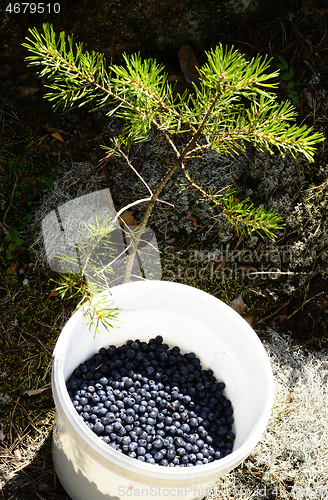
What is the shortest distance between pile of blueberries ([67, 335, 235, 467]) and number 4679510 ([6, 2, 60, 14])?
1.63 m

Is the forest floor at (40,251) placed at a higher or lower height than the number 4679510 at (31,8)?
lower

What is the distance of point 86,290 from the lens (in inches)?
54.7

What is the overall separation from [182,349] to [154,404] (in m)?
0.35

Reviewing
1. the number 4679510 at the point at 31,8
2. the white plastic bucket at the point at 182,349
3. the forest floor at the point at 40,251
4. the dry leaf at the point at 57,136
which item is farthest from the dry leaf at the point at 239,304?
the number 4679510 at the point at 31,8

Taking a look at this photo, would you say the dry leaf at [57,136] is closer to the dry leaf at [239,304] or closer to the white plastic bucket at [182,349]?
the white plastic bucket at [182,349]

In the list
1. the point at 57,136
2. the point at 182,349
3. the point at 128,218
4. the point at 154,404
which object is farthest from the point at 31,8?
the point at 154,404

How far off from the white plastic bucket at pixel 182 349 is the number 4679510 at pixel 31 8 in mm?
1382

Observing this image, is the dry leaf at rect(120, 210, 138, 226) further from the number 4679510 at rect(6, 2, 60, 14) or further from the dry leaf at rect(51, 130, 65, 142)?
the number 4679510 at rect(6, 2, 60, 14)

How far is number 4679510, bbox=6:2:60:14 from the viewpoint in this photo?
76.7 inches

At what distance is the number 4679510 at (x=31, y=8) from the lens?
1.95m

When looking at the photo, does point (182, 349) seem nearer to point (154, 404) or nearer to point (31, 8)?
point (154, 404)

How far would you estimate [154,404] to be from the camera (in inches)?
68.1

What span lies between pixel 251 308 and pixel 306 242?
1.51 ft

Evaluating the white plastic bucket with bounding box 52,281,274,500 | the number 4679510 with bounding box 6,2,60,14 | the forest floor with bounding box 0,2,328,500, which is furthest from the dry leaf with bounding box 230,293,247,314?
the number 4679510 with bounding box 6,2,60,14
